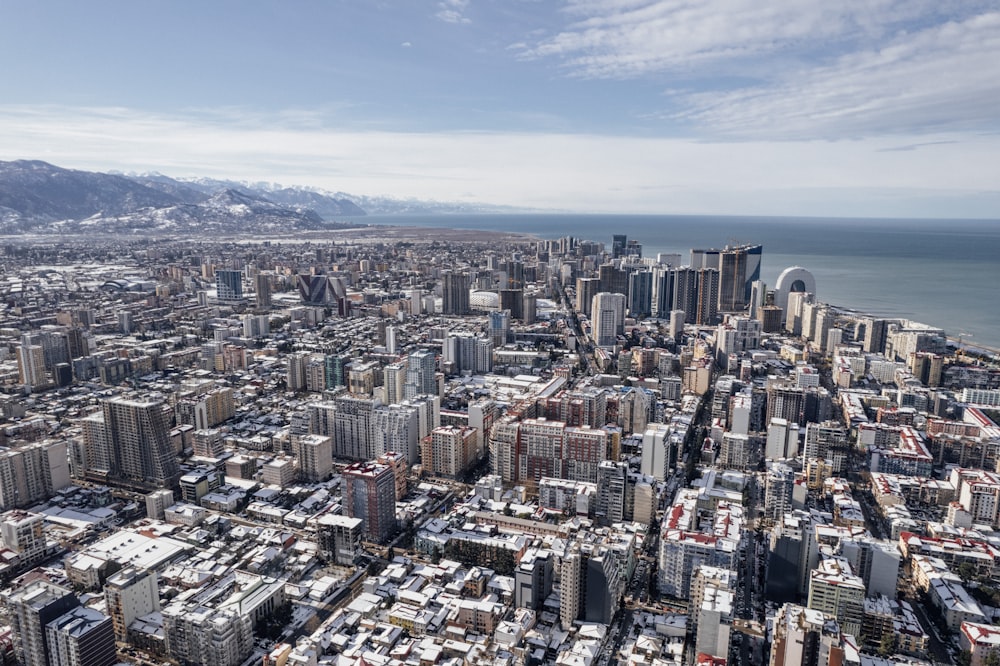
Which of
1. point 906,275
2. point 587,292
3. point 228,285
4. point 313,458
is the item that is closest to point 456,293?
point 587,292

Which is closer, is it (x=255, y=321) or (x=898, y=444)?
(x=898, y=444)

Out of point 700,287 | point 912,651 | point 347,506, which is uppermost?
point 700,287

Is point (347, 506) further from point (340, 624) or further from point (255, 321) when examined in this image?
point (255, 321)

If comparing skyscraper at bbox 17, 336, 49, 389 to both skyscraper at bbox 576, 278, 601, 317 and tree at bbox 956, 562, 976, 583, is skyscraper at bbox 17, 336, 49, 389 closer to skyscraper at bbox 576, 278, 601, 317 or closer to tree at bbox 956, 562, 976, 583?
skyscraper at bbox 576, 278, 601, 317

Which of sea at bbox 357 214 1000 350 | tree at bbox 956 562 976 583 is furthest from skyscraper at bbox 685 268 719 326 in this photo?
tree at bbox 956 562 976 583

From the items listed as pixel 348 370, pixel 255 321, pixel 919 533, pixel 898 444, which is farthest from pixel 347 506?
pixel 255 321

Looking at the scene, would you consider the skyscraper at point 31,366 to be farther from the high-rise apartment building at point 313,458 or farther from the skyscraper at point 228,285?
the skyscraper at point 228,285

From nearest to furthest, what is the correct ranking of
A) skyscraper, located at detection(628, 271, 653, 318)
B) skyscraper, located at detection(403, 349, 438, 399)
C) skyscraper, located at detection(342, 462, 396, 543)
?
skyscraper, located at detection(342, 462, 396, 543), skyscraper, located at detection(403, 349, 438, 399), skyscraper, located at detection(628, 271, 653, 318)

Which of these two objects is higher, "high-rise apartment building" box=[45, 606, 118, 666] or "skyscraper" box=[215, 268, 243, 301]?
"skyscraper" box=[215, 268, 243, 301]
